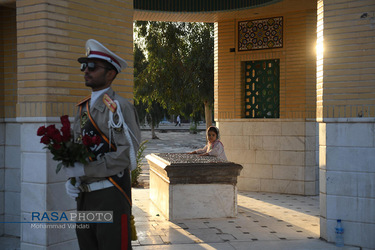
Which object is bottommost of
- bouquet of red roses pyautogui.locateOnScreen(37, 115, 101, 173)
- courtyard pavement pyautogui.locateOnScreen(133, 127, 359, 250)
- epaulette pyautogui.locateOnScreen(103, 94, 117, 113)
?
courtyard pavement pyautogui.locateOnScreen(133, 127, 359, 250)

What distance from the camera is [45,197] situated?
4.38 m

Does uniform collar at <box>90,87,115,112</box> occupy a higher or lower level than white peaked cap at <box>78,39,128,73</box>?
lower

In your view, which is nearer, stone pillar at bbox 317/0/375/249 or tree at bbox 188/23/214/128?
stone pillar at bbox 317/0/375/249

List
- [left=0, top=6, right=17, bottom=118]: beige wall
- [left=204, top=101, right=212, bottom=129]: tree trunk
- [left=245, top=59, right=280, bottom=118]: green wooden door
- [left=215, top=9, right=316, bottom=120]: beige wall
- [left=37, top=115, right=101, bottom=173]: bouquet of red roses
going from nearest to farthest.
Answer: [left=37, top=115, right=101, bottom=173]: bouquet of red roses
[left=0, top=6, right=17, bottom=118]: beige wall
[left=215, top=9, right=316, bottom=120]: beige wall
[left=245, top=59, right=280, bottom=118]: green wooden door
[left=204, top=101, right=212, bottom=129]: tree trunk

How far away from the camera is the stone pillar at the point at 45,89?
14.4 feet

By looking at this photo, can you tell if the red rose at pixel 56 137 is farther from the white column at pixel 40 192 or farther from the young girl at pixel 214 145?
the young girl at pixel 214 145

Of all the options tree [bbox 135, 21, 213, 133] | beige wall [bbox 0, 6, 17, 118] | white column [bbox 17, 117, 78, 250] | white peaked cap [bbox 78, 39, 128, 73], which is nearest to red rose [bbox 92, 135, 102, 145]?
white peaked cap [bbox 78, 39, 128, 73]

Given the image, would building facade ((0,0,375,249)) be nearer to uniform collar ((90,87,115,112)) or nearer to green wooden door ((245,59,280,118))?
uniform collar ((90,87,115,112))

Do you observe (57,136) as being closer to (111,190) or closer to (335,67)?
(111,190)

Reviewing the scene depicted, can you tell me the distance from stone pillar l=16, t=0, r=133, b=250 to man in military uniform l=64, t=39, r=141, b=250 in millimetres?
1519

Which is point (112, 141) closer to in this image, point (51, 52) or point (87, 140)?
point (87, 140)

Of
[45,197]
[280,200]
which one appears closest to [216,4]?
[280,200]

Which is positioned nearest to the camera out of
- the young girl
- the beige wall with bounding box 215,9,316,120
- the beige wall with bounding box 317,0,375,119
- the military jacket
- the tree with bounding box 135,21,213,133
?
the military jacket

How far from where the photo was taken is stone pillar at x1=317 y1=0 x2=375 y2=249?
5.18 m
